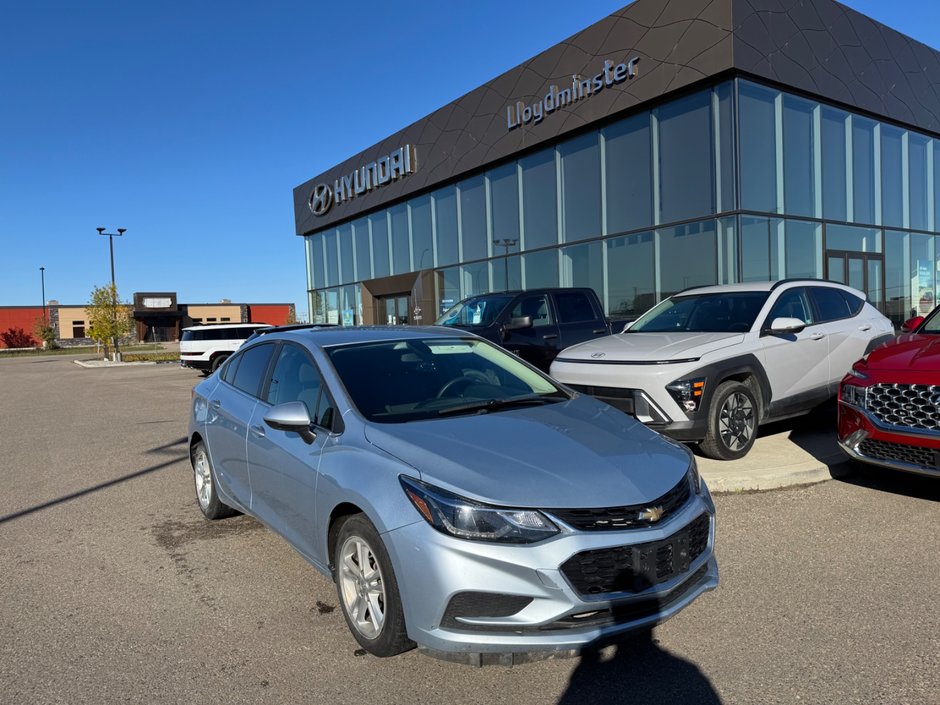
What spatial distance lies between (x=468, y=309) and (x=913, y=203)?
52.0ft

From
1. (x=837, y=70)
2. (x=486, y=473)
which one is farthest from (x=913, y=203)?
(x=486, y=473)

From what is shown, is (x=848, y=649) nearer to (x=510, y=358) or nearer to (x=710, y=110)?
(x=510, y=358)

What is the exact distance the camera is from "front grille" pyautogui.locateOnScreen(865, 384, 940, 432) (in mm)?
4852

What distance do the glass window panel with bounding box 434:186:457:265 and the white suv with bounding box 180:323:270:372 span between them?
273 inches

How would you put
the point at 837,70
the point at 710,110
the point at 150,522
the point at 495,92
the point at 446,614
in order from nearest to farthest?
the point at 446,614
the point at 150,522
the point at 710,110
the point at 837,70
the point at 495,92

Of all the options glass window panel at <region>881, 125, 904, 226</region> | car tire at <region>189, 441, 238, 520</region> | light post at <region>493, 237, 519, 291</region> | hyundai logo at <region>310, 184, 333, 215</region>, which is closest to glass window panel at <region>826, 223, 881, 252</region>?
glass window panel at <region>881, 125, 904, 226</region>

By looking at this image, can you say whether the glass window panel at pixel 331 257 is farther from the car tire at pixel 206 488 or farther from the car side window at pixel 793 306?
the car tire at pixel 206 488

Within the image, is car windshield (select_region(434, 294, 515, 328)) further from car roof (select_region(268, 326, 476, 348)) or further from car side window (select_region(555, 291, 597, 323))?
car roof (select_region(268, 326, 476, 348))

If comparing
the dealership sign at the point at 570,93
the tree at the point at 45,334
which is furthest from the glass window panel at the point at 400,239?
the tree at the point at 45,334

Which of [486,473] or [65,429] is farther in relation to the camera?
[65,429]

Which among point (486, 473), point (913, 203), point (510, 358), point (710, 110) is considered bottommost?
point (486, 473)

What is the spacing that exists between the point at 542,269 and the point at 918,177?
1119 cm

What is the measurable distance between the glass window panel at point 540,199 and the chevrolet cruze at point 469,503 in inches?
650

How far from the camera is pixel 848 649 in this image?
10.1 ft
